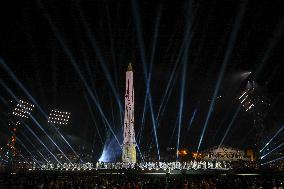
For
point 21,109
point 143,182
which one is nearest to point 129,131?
point 21,109

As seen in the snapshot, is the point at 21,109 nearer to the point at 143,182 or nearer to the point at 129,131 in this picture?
the point at 129,131

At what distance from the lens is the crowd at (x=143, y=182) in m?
16.6

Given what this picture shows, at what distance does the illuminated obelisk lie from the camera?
5044cm

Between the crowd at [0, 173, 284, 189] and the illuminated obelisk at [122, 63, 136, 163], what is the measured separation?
2829 cm

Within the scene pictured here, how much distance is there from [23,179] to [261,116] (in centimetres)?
3200

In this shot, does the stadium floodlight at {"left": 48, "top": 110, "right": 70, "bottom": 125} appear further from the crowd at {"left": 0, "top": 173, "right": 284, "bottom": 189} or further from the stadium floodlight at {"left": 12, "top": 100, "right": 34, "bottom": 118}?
the crowd at {"left": 0, "top": 173, "right": 284, "bottom": 189}

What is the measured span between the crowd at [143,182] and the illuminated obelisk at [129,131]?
28.3m

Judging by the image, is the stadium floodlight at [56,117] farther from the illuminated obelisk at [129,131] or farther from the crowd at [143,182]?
the crowd at [143,182]

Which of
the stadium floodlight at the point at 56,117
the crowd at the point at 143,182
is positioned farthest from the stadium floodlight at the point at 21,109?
the crowd at the point at 143,182

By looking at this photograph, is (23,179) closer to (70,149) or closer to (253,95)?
(253,95)

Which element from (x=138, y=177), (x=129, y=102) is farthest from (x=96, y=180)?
(x=129, y=102)

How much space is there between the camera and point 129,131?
171 feet

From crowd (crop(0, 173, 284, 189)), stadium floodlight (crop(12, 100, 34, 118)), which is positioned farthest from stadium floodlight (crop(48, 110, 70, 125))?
crowd (crop(0, 173, 284, 189))

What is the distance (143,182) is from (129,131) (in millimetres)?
33725
